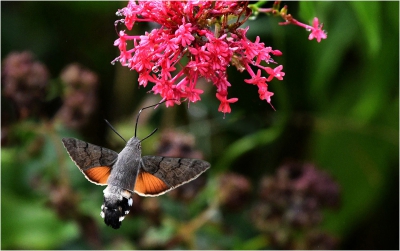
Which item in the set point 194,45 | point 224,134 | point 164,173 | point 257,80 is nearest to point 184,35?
point 194,45

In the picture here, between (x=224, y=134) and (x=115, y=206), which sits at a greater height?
(x=115, y=206)

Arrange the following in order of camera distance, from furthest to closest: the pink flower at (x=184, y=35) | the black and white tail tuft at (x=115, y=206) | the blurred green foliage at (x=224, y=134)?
the blurred green foliage at (x=224, y=134)
the black and white tail tuft at (x=115, y=206)
the pink flower at (x=184, y=35)

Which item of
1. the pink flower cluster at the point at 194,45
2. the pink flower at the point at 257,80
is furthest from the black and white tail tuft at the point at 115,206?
the pink flower at the point at 257,80

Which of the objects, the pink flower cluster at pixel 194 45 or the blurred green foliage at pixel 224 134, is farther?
the blurred green foliage at pixel 224 134

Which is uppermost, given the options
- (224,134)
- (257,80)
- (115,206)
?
(257,80)

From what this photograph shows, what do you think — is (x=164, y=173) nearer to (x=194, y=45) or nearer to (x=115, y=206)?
(x=115, y=206)

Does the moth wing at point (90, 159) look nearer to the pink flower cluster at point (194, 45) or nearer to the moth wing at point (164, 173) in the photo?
the moth wing at point (164, 173)
